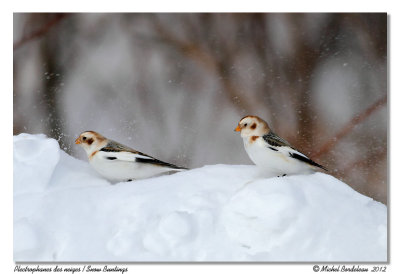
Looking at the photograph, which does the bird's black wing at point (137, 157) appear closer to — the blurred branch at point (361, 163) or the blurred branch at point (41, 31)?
the blurred branch at point (41, 31)

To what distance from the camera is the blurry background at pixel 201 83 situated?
2883mm

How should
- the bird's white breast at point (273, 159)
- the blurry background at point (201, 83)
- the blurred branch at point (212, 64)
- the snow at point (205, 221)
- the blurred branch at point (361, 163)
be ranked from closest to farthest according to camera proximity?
1. the snow at point (205, 221)
2. the bird's white breast at point (273, 159)
3. the blurred branch at point (361, 163)
4. the blurry background at point (201, 83)
5. the blurred branch at point (212, 64)

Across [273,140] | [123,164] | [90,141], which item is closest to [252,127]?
[273,140]

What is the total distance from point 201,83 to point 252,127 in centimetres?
75

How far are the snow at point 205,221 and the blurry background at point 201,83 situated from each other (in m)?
0.55

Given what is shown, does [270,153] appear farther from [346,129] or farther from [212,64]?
[212,64]

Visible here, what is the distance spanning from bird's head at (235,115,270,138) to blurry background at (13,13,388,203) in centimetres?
54

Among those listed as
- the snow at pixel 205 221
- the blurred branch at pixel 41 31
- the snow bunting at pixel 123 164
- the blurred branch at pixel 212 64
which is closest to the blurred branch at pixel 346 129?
the blurred branch at pixel 212 64

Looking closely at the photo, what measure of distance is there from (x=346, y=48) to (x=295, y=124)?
0.48 meters

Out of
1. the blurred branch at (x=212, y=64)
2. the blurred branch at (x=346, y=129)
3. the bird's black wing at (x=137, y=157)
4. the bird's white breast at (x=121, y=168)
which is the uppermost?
the blurred branch at (x=212, y=64)

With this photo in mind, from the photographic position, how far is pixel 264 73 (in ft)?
10.1

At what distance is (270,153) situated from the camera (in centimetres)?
234

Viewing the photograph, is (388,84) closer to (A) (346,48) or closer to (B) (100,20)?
(A) (346,48)

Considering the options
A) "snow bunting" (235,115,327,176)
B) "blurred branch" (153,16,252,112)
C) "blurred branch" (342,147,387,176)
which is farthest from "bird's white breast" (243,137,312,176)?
"blurred branch" (153,16,252,112)
